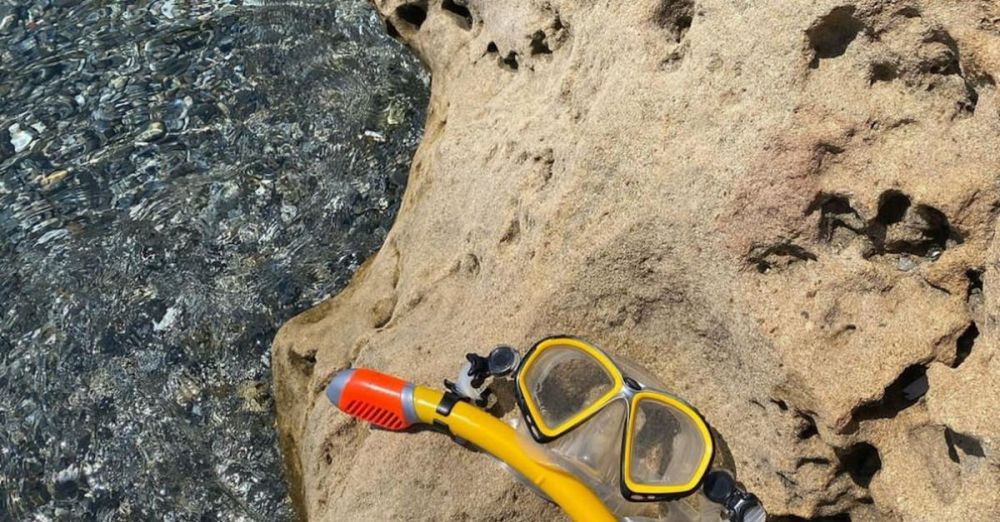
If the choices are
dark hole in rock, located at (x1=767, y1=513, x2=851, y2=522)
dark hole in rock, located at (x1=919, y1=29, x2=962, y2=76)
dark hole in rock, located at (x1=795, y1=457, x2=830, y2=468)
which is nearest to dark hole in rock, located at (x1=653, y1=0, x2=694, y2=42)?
dark hole in rock, located at (x1=919, y1=29, x2=962, y2=76)

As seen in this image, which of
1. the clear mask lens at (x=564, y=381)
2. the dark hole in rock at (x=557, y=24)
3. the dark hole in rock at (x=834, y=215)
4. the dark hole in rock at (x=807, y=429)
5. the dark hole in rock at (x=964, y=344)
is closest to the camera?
the dark hole in rock at (x=964, y=344)

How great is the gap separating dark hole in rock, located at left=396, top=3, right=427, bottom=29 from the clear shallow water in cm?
50

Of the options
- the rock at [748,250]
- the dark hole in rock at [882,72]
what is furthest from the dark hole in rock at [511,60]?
the dark hole in rock at [882,72]

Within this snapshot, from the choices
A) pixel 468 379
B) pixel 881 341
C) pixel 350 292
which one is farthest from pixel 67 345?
pixel 881 341

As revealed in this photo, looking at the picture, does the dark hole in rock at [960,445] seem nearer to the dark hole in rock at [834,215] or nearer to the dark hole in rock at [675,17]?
the dark hole in rock at [834,215]

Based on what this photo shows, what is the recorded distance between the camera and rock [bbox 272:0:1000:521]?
2.06m

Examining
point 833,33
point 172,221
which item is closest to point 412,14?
point 172,221

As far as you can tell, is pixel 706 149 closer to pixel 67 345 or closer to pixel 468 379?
pixel 468 379

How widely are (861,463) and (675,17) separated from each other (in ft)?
4.04

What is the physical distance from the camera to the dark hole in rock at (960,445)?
6.42 ft

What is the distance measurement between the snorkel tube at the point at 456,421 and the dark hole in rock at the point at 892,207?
3.12ft

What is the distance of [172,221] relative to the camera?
3.88m

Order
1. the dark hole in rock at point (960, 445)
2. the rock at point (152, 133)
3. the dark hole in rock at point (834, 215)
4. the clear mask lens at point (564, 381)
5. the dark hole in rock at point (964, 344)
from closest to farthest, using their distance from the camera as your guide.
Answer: the dark hole in rock at point (960, 445) < the dark hole in rock at point (964, 344) < the dark hole in rock at point (834, 215) < the clear mask lens at point (564, 381) < the rock at point (152, 133)

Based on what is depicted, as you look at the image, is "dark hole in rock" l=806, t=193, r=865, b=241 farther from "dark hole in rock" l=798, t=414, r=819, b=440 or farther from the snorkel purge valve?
the snorkel purge valve
